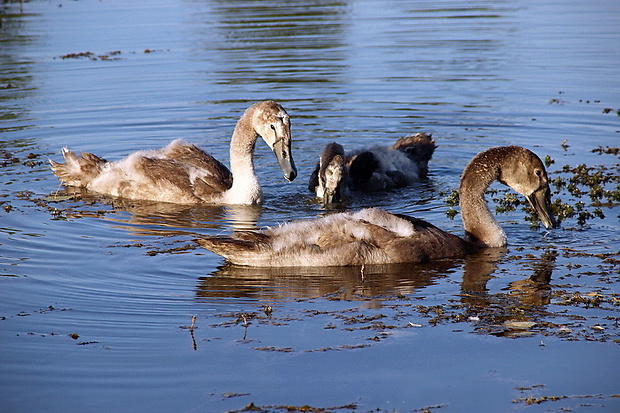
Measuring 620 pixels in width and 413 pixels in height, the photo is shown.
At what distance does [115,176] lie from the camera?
42.0 feet

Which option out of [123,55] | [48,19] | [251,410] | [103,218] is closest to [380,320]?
[251,410]

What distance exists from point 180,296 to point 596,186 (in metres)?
5.99

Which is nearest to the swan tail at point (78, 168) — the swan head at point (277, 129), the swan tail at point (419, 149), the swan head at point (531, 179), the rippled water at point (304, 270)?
the rippled water at point (304, 270)

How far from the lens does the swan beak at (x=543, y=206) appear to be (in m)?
10.1

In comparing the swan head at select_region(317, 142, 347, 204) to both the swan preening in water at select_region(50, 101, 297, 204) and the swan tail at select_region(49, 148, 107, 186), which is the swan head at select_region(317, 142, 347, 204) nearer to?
the swan preening in water at select_region(50, 101, 297, 204)

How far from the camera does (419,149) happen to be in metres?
13.8

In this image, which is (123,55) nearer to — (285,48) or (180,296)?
(285,48)

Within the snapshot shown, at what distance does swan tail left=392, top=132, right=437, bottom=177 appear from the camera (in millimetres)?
13719

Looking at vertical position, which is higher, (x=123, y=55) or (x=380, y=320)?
(x=123, y=55)

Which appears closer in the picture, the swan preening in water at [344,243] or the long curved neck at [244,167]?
the swan preening in water at [344,243]

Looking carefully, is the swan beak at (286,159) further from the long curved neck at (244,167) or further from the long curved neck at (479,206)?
the long curved neck at (479,206)

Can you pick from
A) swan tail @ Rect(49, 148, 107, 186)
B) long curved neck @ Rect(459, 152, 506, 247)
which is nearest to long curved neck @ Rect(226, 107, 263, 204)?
swan tail @ Rect(49, 148, 107, 186)

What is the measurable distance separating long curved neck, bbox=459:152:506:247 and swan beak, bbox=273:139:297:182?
9.60ft

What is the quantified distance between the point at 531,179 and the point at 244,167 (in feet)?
13.5
